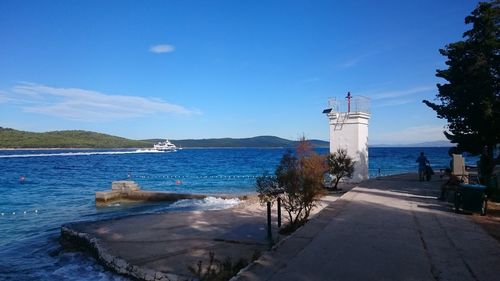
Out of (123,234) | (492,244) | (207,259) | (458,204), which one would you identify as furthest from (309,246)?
(123,234)

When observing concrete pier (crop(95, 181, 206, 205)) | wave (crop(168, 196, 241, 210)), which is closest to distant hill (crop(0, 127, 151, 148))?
concrete pier (crop(95, 181, 206, 205))

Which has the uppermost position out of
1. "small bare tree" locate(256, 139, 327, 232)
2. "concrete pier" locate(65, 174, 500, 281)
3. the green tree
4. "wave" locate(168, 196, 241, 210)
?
the green tree

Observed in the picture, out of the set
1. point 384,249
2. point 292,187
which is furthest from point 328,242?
point 292,187

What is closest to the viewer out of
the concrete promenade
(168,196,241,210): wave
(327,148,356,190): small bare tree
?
the concrete promenade

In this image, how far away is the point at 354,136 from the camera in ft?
63.7

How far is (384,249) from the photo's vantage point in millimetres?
6578

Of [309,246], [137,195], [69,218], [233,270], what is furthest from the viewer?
[137,195]

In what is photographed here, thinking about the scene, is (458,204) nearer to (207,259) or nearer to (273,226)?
(273,226)

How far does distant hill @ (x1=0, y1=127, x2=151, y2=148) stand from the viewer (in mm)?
159375

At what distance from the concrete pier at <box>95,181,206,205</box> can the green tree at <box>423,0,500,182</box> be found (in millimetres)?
13142

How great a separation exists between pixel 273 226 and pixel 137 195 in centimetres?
1358

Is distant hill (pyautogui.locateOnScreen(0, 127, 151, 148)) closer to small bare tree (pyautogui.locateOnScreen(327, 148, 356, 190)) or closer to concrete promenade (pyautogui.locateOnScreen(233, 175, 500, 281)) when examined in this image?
small bare tree (pyautogui.locateOnScreen(327, 148, 356, 190))

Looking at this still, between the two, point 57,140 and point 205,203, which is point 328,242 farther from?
point 57,140

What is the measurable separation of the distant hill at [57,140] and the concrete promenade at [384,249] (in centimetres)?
17485
